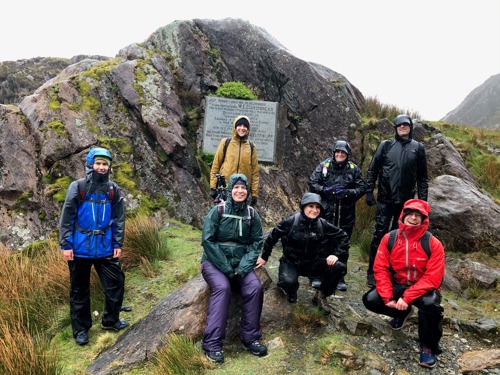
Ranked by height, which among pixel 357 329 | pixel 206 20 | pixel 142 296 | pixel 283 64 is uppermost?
pixel 206 20

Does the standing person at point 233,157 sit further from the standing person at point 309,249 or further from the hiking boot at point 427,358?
the hiking boot at point 427,358

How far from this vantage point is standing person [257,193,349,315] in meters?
4.31

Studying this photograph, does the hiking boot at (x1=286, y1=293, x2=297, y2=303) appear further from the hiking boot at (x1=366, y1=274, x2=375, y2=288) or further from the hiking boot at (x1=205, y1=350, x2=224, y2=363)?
the hiking boot at (x1=366, y1=274, x2=375, y2=288)

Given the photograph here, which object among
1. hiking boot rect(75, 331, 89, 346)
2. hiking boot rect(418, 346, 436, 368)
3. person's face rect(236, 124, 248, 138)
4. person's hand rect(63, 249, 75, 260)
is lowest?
hiking boot rect(75, 331, 89, 346)

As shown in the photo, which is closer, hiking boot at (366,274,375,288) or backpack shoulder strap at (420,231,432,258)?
backpack shoulder strap at (420,231,432,258)

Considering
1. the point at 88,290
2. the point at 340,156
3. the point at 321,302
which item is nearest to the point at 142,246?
the point at 88,290

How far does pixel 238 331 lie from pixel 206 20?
907cm

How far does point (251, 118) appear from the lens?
9359mm

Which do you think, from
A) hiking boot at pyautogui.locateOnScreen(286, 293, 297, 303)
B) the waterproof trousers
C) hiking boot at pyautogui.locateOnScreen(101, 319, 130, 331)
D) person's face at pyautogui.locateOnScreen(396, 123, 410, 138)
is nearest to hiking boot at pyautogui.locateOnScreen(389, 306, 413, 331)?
hiking boot at pyautogui.locateOnScreen(286, 293, 297, 303)

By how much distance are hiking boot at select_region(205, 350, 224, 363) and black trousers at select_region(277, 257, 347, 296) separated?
3.85ft

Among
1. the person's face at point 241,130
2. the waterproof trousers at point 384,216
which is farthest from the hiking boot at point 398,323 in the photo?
the person's face at point 241,130

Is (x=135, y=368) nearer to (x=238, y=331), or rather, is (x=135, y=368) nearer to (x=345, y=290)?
(x=238, y=331)

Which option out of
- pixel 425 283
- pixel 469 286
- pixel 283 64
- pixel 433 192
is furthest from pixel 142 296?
pixel 283 64

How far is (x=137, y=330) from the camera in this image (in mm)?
4223
